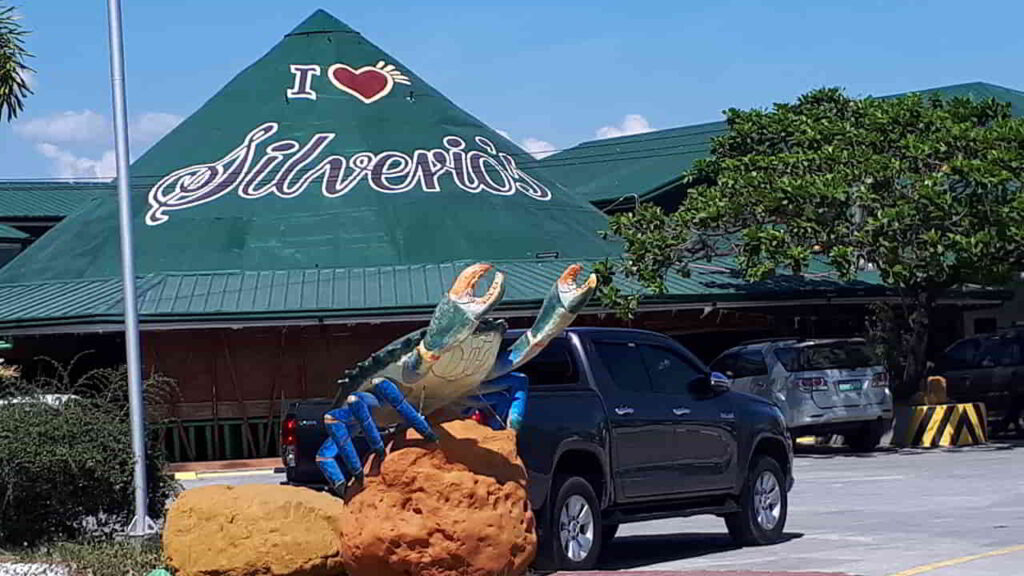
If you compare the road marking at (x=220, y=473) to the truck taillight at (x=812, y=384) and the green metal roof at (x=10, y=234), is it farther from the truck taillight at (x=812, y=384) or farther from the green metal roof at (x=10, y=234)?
the green metal roof at (x=10, y=234)

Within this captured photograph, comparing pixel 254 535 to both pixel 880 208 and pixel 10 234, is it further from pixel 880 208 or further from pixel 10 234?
pixel 10 234

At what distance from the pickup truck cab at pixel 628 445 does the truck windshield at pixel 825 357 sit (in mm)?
12111

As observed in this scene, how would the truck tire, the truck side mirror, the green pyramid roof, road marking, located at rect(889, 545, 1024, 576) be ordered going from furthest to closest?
the green pyramid roof
the truck side mirror
the truck tire
road marking, located at rect(889, 545, 1024, 576)

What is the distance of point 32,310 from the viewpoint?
33250mm

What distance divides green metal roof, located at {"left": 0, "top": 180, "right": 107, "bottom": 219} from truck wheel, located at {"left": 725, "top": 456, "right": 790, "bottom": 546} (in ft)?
120

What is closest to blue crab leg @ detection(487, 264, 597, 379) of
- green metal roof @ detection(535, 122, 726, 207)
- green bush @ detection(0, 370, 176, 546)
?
green bush @ detection(0, 370, 176, 546)

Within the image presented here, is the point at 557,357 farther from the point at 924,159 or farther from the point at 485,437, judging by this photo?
the point at 924,159

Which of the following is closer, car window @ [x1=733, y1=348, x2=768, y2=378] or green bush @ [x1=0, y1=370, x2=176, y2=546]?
green bush @ [x1=0, y1=370, x2=176, y2=546]

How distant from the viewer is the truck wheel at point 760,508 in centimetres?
1513

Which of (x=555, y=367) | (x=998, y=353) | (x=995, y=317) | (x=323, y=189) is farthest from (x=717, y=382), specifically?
(x=995, y=317)

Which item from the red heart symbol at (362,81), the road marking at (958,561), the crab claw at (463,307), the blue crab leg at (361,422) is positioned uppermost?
the red heart symbol at (362,81)

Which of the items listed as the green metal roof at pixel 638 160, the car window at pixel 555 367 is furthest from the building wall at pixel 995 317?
the car window at pixel 555 367

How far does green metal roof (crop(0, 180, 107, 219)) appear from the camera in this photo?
50.0 m

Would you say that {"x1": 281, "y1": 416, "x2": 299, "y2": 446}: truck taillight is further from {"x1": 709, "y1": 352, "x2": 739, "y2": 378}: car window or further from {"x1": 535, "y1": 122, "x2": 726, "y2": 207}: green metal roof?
{"x1": 535, "y1": 122, "x2": 726, "y2": 207}: green metal roof
